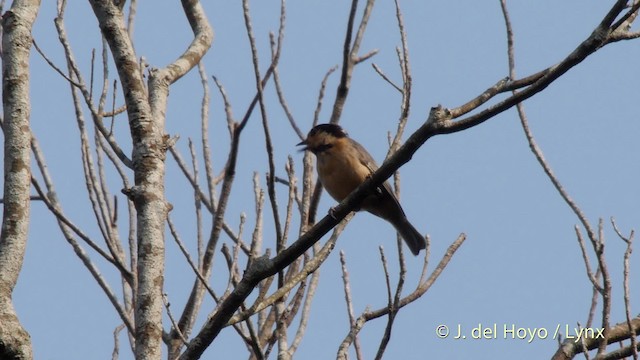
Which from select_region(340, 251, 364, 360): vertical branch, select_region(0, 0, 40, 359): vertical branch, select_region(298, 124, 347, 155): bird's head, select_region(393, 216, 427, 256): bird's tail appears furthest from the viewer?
select_region(393, 216, 427, 256): bird's tail

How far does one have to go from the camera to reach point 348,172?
6242mm

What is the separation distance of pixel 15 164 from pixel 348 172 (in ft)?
10.9

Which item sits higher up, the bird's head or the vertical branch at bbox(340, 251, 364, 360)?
the bird's head

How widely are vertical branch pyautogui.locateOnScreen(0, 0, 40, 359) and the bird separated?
2.79 m

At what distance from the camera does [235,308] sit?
3.12 m

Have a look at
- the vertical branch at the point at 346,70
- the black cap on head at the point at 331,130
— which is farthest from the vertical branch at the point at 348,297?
the black cap on head at the point at 331,130

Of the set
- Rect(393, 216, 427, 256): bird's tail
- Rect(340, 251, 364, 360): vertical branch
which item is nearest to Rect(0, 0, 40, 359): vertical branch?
Rect(340, 251, 364, 360): vertical branch

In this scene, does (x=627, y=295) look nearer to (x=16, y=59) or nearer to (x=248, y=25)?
(x=248, y=25)

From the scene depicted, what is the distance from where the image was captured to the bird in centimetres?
625

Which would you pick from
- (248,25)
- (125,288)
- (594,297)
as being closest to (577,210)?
(594,297)

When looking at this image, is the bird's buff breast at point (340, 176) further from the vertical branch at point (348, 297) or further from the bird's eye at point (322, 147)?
the vertical branch at point (348, 297)

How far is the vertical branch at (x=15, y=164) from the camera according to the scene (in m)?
2.82

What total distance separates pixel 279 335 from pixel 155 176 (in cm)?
96

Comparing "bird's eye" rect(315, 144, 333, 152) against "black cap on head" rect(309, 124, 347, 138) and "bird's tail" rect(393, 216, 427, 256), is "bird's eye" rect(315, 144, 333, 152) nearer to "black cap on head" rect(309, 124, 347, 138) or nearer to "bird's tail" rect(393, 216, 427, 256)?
"black cap on head" rect(309, 124, 347, 138)
